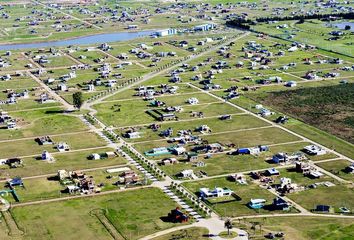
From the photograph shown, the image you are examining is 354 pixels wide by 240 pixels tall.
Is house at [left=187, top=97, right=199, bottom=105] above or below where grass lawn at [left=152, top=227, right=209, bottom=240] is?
below

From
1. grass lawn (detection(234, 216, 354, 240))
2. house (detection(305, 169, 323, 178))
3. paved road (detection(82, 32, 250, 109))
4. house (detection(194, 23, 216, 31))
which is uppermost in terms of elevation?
grass lawn (detection(234, 216, 354, 240))

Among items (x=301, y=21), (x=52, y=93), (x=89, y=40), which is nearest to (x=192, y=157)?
(x=52, y=93)

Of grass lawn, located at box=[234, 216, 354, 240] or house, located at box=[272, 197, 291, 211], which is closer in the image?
grass lawn, located at box=[234, 216, 354, 240]

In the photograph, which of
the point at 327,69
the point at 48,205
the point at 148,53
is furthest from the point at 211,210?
the point at 148,53

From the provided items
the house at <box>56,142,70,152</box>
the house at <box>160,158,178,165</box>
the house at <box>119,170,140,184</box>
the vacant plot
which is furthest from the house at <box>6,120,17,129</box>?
the vacant plot

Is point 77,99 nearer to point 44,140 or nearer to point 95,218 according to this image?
point 44,140

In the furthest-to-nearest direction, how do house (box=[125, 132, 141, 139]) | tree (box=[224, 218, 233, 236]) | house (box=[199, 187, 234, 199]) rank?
1. house (box=[125, 132, 141, 139])
2. house (box=[199, 187, 234, 199])
3. tree (box=[224, 218, 233, 236])

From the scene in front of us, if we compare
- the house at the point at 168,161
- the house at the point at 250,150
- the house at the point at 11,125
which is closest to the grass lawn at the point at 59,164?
the house at the point at 168,161

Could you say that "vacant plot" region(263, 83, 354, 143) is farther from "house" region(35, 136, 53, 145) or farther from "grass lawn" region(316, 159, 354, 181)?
"house" region(35, 136, 53, 145)
